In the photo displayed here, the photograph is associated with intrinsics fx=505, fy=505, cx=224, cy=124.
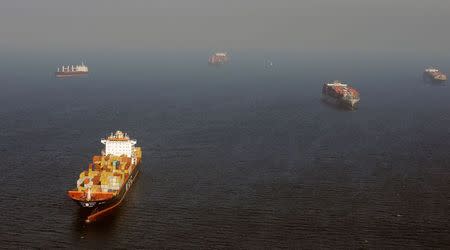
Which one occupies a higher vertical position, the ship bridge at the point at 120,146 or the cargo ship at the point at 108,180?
the ship bridge at the point at 120,146

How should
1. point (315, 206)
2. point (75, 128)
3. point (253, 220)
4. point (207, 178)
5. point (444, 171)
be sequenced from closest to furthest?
point (253, 220)
point (315, 206)
point (207, 178)
point (444, 171)
point (75, 128)

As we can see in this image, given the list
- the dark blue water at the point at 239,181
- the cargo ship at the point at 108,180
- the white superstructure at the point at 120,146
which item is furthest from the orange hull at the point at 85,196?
the white superstructure at the point at 120,146

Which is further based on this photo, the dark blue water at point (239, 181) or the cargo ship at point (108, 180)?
the cargo ship at point (108, 180)

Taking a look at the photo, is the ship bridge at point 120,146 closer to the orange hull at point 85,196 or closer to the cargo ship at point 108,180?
the cargo ship at point 108,180

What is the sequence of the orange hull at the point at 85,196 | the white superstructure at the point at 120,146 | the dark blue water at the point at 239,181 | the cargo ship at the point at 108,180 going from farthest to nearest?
the white superstructure at the point at 120,146 → the cargo ship at the point at 108,180 → the orange hull at the point at 85,196 → the dark blue water at the point at 239,181

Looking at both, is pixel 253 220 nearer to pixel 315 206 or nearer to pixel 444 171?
pixel 315 206

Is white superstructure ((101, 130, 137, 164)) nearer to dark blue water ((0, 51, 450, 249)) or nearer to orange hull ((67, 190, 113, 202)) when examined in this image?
dark blue water ((0, 51, 450, 249))

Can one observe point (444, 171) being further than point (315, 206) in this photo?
Yes

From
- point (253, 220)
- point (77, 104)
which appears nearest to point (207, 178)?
point (253, 220)

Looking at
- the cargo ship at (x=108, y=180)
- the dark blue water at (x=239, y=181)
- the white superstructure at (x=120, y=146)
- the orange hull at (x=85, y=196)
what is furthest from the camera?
the white superstructure at (x=120, y=146)

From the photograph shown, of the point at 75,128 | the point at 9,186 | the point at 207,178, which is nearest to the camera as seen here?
the point at 9,186
